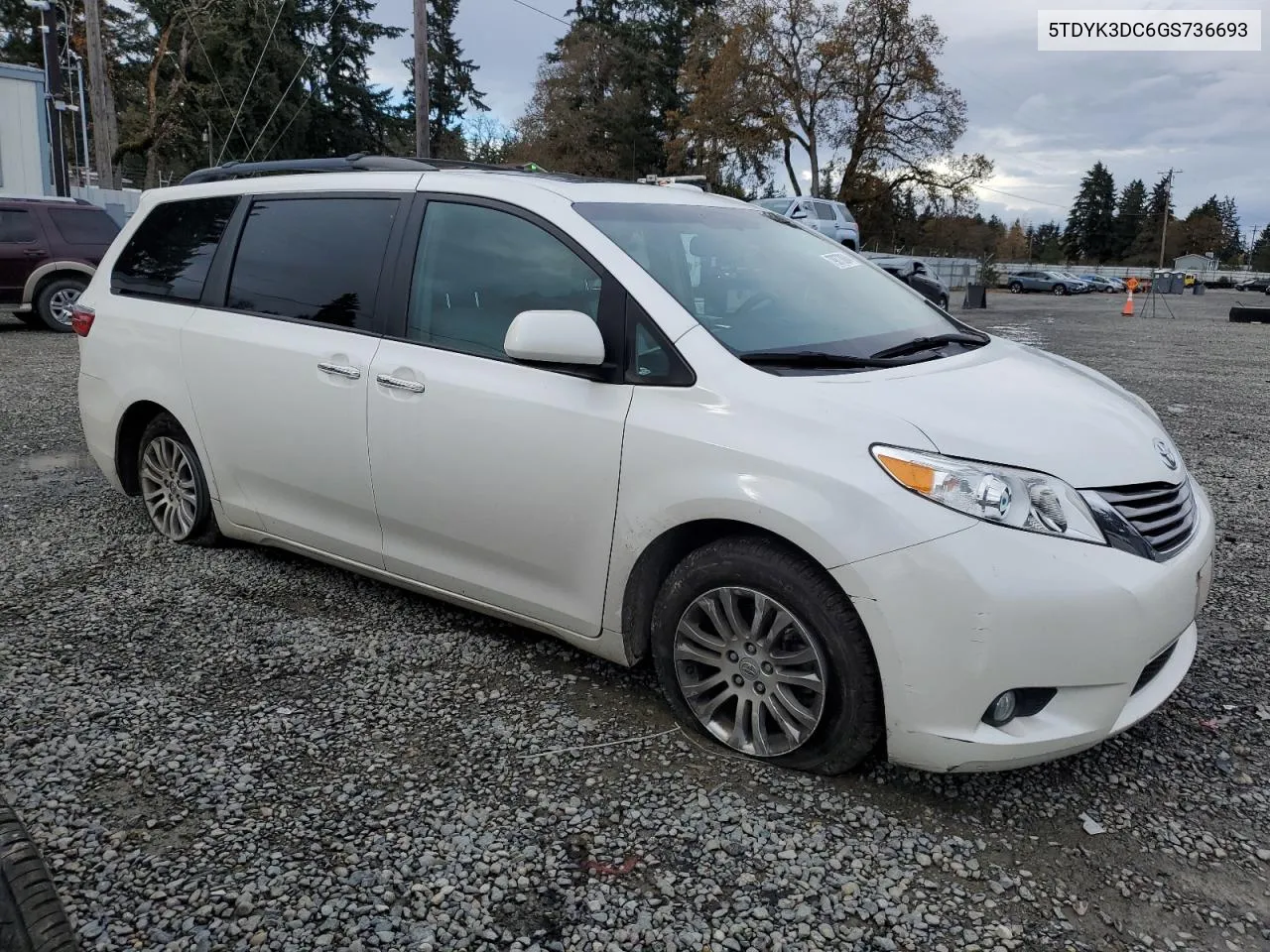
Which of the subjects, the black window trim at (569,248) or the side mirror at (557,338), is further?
the black window trim at (569,248)

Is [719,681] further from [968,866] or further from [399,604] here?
[399,604]

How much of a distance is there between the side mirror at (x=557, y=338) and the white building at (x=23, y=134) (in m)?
21.9

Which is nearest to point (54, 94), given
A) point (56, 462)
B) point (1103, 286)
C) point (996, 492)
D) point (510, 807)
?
point (56, 462)

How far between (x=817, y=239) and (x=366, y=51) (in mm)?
44624

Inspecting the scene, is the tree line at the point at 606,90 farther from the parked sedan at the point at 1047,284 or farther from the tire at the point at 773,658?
the tire at the point at 773,658

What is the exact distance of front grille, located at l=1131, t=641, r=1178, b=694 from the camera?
259cm

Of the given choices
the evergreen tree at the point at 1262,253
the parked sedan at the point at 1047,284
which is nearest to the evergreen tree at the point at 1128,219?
the evergreen tree at the point at 1262,253

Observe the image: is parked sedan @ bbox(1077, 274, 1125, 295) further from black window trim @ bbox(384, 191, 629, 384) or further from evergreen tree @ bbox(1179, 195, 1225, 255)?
black window trim @ bbox(384, 191, 629, 384)

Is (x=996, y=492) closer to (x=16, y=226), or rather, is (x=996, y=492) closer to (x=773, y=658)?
(x=773, y=658)

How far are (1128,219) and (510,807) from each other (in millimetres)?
123725

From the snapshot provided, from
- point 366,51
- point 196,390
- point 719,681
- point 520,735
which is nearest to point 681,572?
point 719,681

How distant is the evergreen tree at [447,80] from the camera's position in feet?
159

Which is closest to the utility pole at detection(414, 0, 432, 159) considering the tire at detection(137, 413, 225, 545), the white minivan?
the tire at detection(137, 413, 225, 545)

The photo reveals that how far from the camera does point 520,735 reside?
2.97 m
